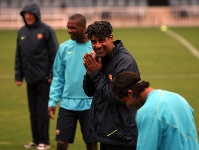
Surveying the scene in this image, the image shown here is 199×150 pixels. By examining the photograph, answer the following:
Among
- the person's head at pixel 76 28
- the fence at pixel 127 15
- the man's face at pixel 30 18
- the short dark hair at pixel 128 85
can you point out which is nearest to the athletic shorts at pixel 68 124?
the person's head at pixel 76 28

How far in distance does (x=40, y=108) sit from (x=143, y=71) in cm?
918

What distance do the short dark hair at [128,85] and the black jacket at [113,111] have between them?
3.15 ft

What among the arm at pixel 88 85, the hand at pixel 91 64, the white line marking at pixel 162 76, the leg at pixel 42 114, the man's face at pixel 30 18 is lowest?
the white line marking at pixel 162 76

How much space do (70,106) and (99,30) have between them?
2247 mm

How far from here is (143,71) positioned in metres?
19.5

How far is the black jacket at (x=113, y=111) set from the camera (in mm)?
6672

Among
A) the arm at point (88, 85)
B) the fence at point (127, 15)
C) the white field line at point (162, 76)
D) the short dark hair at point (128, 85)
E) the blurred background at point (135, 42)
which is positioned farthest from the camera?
the fence at point (127, 15)

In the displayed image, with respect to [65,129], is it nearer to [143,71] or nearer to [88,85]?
[88,85]

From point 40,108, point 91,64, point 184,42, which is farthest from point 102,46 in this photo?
point 184,42

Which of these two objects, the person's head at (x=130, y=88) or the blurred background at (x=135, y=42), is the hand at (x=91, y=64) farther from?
the blurred background at (x=135, y=42)

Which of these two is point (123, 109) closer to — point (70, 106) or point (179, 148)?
point (179, 148)

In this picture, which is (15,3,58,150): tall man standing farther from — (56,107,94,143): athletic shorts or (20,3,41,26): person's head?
(56,107,94,143): athletic shorts

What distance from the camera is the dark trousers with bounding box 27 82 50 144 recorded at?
10625mm

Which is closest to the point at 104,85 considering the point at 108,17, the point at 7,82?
the point at 7,82
